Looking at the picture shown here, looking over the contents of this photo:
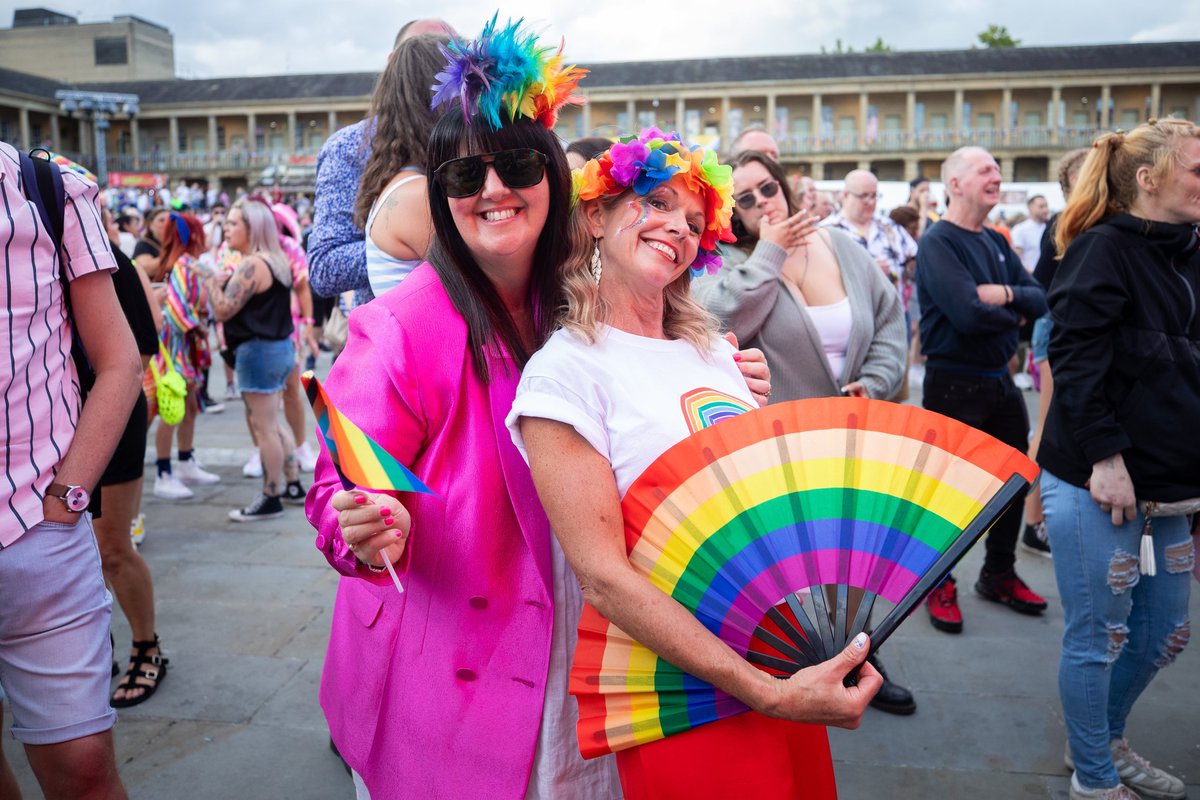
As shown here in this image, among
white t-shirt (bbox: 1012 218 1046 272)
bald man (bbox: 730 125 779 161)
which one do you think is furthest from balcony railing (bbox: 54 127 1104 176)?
bald man (bbox: 730 125 779 161)

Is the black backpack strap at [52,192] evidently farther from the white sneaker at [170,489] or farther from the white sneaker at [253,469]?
the white sneaker at [253,469]

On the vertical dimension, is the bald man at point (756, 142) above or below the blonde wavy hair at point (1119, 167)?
above

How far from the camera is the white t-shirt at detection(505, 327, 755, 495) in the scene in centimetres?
156

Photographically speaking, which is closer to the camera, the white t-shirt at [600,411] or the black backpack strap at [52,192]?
the white t-shirt at [600,411]

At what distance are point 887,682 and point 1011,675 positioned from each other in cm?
64

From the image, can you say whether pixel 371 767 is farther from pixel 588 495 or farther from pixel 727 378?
pixel 727 378

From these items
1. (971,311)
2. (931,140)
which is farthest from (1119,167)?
(931,140)

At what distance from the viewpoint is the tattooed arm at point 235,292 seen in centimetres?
603

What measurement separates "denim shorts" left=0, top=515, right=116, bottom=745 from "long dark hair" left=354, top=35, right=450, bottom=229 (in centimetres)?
120

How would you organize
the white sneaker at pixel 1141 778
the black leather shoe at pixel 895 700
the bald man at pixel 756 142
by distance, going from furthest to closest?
the bald man at pixel 756 142, the black leather shoe at pixel 895 700, the white sneaker at pixel 1141 778

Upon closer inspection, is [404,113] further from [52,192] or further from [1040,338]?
[1040,338]

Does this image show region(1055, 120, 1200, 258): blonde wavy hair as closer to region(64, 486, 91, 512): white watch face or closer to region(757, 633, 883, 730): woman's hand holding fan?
region(757, 633, 883, 730): woman's hand holding fan

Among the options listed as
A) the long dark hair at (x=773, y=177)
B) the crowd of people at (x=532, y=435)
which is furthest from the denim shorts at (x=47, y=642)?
the long dark hair at (x=773, y=177)

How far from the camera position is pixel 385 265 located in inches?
94.7
